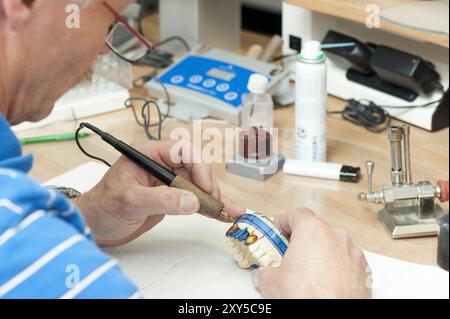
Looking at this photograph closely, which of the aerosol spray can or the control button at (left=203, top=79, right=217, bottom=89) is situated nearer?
the aerosol spray can

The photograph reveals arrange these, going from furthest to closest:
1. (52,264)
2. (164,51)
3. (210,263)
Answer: (164,51)
(210,263)
(52,264)

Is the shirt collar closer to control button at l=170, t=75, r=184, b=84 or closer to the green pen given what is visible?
the green pen

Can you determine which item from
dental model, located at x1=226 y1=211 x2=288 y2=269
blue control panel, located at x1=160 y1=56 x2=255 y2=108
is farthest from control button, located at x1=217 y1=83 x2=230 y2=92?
dental model, located at x1=226 y1=211 x2=288 y2=269

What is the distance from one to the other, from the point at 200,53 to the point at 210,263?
69 centimetres

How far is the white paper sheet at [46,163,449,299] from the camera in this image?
3.11 feet

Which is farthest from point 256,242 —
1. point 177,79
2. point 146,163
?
point 177,79

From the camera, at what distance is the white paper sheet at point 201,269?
95 cm

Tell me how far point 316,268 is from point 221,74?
73cm

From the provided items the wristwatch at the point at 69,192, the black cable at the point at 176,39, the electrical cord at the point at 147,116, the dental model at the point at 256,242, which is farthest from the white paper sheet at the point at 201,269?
the black cable at the point at 176,39

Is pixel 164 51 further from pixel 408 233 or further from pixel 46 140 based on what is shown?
pixel 408 233

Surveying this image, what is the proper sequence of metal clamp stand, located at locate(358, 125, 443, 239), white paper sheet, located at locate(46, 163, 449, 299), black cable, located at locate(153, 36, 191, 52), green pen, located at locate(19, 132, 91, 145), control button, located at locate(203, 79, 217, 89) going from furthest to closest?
1. black cable, located at locate(153, 36, 191, 52)
2. control button, located at locate(203, 79, 217, 89)
3. green pen, located at locate(19, 132, 91, 145)
4. metal clamp stand, located at locate(358, 125, 443, 239)
5. white paper sheet, located at locate(46, 163, 449, 299)

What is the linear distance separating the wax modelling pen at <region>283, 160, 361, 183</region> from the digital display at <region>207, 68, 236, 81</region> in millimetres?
293

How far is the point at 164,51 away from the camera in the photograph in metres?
1.78
